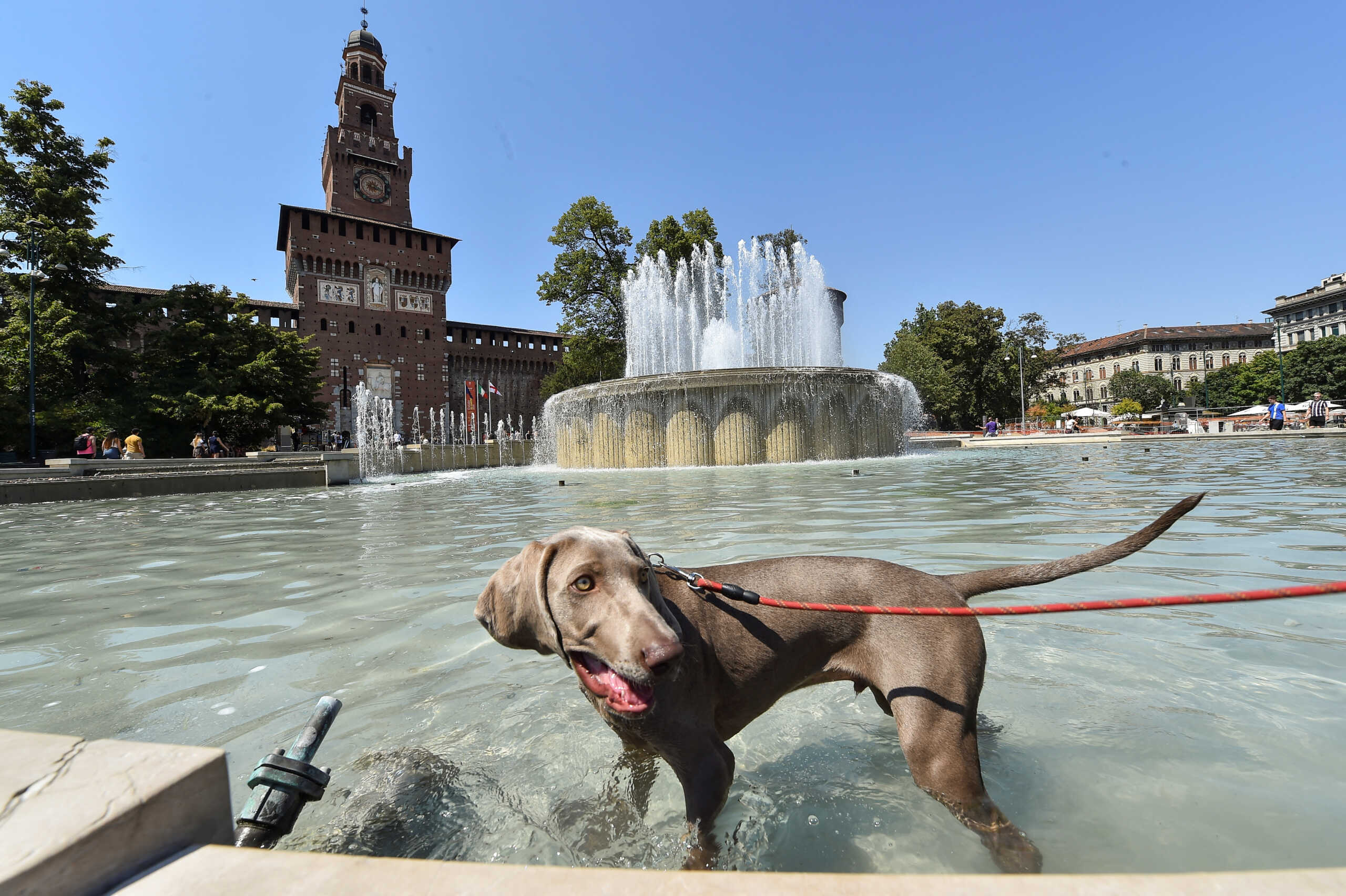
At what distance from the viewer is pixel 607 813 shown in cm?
195

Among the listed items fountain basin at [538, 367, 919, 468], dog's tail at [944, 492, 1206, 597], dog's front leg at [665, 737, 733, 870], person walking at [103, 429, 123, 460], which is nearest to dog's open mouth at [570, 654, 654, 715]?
dog's front leg at [665, 737, 733, 870]

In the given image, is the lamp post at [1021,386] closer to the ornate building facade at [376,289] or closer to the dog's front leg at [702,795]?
the ornate building facade at [376,289]

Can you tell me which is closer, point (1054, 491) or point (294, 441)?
point (1054, 491)

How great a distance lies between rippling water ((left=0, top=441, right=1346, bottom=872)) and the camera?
1.81 m

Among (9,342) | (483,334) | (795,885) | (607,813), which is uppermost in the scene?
(483,334)

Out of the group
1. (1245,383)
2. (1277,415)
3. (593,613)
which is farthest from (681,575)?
(1245,383)

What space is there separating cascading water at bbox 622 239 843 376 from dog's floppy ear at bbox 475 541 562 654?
21309mm

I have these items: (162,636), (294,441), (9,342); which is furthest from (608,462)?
(294,441)

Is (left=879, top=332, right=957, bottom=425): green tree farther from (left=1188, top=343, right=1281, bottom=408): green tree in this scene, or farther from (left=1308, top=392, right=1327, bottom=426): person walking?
(left=1188, top=343, right=1281, bottom=408): green tree

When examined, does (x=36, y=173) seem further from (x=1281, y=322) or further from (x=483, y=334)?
(x=1281, y=322)

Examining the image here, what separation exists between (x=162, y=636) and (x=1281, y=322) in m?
104

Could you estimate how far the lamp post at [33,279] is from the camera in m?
20.4

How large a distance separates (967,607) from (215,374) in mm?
33009

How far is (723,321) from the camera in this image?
2786 centimetres
